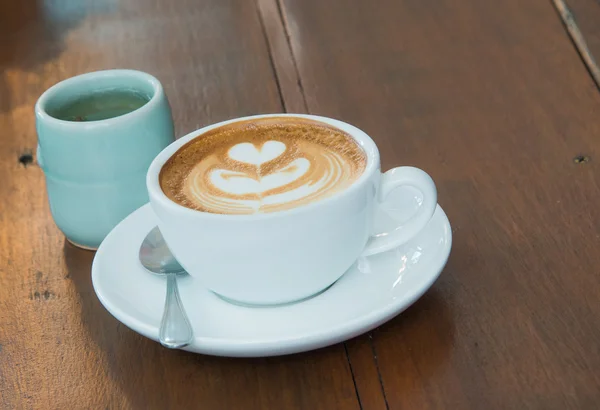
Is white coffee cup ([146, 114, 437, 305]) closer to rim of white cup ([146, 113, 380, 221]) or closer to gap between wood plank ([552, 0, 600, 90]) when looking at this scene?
rim of white cup ([146, 113, 380, 221])

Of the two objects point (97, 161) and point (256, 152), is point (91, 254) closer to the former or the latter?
point (97, 161)

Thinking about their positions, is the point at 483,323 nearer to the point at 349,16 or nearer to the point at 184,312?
the point at 184,312

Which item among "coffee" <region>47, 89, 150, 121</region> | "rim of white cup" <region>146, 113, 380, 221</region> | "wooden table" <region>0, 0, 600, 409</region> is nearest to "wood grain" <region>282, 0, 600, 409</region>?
"wooden table" <region>0, 0, 600, 409</region>

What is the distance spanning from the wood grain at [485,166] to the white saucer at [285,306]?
3 cm

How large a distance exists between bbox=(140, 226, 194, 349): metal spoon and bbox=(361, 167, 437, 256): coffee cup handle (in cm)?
16

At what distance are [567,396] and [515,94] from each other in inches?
20.2

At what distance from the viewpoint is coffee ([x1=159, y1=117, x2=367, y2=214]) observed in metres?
0.59

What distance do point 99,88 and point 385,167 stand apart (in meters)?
0.32

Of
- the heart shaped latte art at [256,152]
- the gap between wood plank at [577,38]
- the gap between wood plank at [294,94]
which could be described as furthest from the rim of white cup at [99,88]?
the gap between wood plank at [577,38]

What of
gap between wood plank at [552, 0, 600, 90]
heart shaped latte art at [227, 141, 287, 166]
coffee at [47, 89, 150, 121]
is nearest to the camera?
heart shaped latte art at [227, 141, 287, 166]

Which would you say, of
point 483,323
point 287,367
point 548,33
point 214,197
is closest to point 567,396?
point 483,323

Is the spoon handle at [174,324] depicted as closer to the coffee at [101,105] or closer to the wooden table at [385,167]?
the wooden table at [385,167]

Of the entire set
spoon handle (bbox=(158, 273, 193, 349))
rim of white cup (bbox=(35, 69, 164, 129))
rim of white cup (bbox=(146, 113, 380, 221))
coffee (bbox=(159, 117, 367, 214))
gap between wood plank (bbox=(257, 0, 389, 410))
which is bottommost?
gap between wood plank (bbox=(257, 0, 389, 410))

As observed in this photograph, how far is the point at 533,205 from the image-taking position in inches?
28.2
